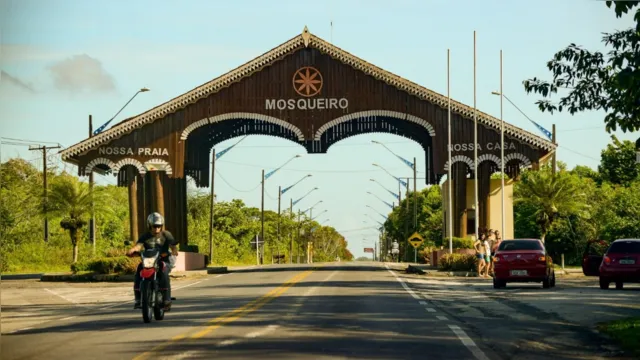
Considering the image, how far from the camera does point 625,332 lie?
1680 cm

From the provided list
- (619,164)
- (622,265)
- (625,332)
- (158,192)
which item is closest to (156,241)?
(625,332)

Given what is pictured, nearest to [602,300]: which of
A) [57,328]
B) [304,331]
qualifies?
[304,331]

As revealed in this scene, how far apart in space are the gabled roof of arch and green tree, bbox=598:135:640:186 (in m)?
52.5

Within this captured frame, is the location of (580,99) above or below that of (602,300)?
above

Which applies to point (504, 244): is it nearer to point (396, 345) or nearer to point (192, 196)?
point (396, 345)

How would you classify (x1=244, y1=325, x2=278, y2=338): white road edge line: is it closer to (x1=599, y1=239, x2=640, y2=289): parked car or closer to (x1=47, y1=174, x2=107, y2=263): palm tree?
(x1=599, y1=239, x2=640, y2=289): parked car

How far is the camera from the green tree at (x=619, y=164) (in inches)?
4124

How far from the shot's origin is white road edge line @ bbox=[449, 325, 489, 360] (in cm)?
1375

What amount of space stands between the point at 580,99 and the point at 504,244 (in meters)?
14.7

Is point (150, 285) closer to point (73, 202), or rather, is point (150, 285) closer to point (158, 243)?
point (158, 243)

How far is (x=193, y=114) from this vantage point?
55.7 meters

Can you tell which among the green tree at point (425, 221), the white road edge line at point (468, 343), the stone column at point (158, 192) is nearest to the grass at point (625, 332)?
the white road edge line at point (468, 343)

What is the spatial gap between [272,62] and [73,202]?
12.1m

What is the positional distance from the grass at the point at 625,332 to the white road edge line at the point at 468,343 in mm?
2047
